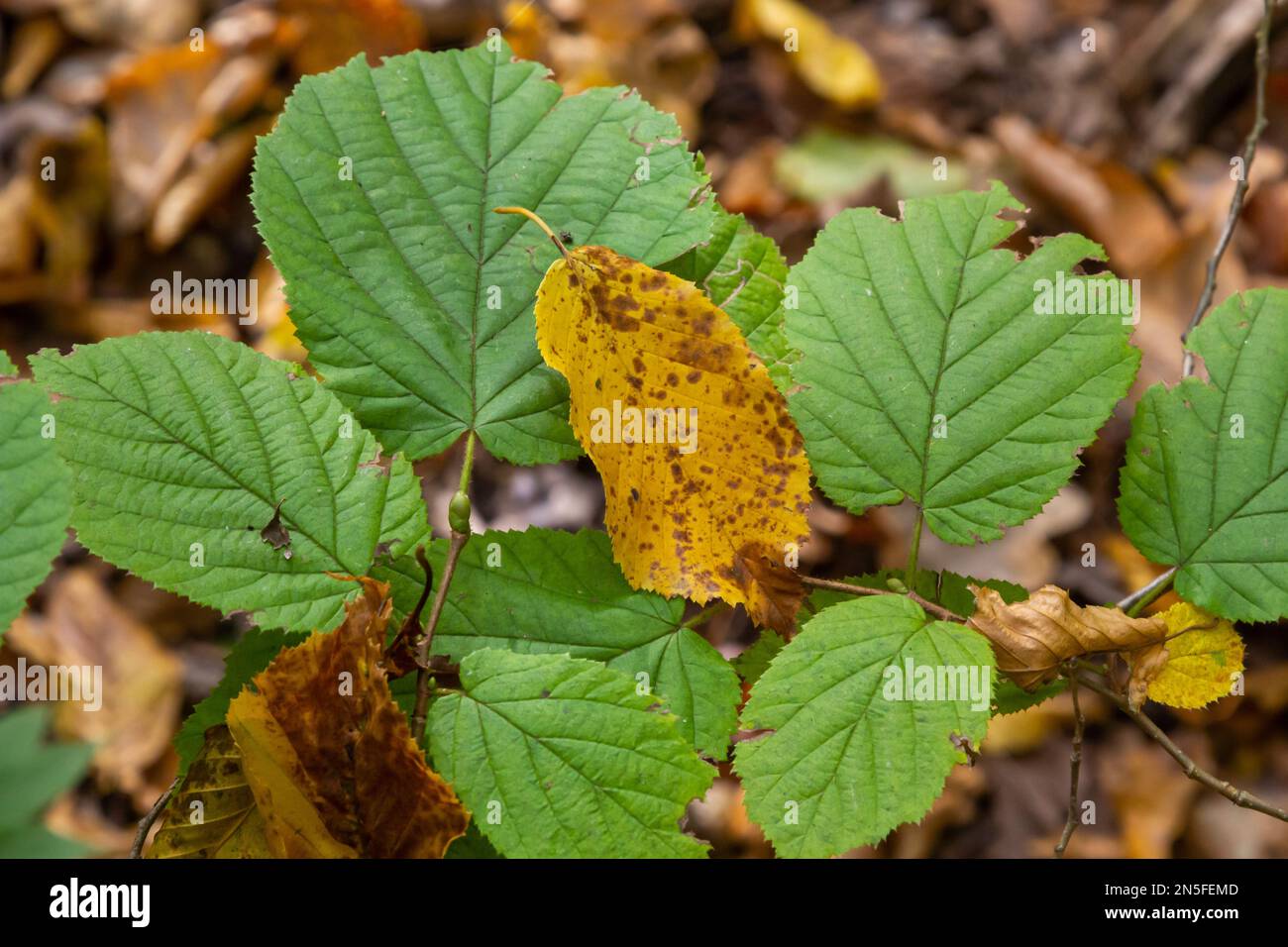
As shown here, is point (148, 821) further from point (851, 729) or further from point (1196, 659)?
point (1196, 659)

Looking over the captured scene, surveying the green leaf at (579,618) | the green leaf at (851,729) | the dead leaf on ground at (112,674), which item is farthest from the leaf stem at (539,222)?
the dead leaf on ground at (112,674)

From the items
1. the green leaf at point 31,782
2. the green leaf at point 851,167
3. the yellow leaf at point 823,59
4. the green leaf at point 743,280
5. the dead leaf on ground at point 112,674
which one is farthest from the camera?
the yellow leaf at point 823,59

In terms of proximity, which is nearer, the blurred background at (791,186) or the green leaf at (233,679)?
the green leaf at (233,679)

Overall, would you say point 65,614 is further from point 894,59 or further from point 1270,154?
point 1270,154

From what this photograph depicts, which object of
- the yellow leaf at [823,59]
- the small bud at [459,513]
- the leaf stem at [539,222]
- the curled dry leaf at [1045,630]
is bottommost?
the curled dry leaf at [1045,630]

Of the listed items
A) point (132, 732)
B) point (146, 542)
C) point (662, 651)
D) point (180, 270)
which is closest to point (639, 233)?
point (662, 651)

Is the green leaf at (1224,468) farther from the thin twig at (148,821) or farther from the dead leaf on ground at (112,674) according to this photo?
the dead leaf on ground at (112,674)
